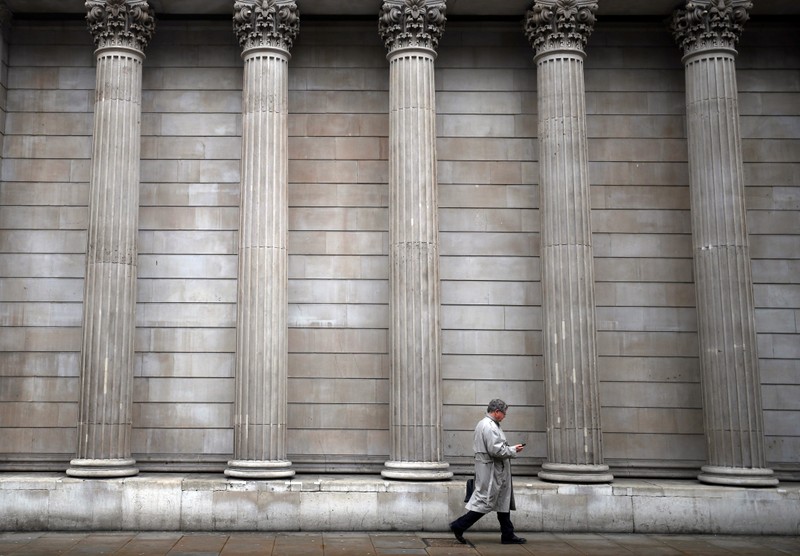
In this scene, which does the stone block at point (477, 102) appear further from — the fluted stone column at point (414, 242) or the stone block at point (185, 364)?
the stone block at point (185, 364)

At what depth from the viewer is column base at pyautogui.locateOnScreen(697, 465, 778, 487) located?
17.9 meters

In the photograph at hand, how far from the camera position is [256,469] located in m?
17.9

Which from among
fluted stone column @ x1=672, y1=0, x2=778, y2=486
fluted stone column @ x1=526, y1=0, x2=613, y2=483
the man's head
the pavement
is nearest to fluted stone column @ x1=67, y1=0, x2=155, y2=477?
the pavement

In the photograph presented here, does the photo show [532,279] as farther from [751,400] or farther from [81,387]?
[81,387]

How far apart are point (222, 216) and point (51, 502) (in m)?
7.66

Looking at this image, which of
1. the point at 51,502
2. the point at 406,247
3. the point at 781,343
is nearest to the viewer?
the point at 51,502

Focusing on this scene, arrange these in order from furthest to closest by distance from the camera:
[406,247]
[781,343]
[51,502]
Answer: [781,343] < [406,247] < [51,502]

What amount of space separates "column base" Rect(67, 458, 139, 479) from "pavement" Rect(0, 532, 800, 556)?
1.28 metres

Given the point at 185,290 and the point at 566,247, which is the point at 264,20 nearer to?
the point at 185,290

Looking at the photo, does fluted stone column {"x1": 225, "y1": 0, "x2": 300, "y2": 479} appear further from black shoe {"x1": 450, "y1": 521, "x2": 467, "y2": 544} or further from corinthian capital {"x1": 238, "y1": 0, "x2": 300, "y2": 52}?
black shoe {"x1": 450, "y1": 521, "x2": 467, "y2": 544}

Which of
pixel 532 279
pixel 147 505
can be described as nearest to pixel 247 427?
pixel 147 505

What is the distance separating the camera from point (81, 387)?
1830 cm

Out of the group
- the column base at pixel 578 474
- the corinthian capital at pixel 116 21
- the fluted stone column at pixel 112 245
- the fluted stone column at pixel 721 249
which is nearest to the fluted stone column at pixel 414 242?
the column base at pixel 578 474

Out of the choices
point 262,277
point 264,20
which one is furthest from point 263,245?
point 264,20
